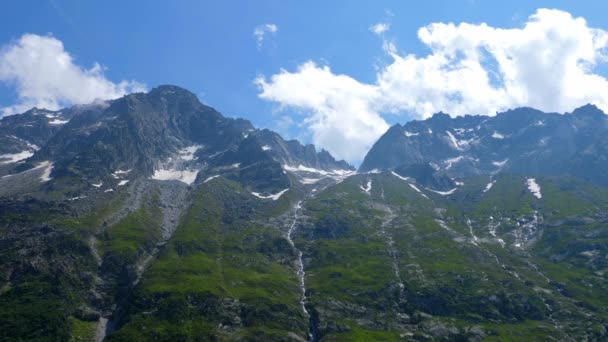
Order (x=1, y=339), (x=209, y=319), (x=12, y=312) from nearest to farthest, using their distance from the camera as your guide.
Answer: (x=1, y=339)
(x=12, y=312)
(x=209, y=319)

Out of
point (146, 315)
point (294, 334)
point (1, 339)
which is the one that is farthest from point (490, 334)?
point (1, 339)

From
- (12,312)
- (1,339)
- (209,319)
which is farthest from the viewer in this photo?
(209,319)

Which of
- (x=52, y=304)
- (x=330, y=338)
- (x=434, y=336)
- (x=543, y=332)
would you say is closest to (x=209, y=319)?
(x=330, y=338)

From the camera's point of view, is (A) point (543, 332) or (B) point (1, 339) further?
(A) point (543, 332)

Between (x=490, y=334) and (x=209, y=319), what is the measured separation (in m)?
112

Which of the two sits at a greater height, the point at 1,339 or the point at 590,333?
the point at 590,333

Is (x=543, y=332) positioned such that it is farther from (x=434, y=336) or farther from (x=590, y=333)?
(x=434, y=336)

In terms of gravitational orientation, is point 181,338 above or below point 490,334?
below

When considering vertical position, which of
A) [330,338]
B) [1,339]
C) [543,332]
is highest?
[543,332]

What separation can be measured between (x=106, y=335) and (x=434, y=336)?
125856mm

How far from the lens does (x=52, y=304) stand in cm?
19700

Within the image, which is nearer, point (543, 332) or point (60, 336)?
point (60, 336)

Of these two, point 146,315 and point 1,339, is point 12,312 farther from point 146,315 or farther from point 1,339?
point 146,315

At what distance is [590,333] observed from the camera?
193750 mm
